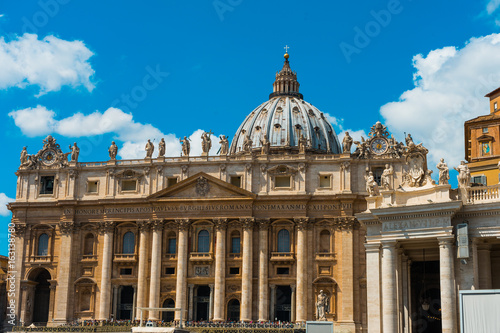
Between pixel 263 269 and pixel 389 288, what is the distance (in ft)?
142

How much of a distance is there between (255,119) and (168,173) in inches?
2058

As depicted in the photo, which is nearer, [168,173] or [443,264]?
[443,264]

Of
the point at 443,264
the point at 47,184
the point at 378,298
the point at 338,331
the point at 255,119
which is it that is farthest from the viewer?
the point at 255,119

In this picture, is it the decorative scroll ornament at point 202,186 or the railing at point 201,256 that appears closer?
the railing at point 201,256

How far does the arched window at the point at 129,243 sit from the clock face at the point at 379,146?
98.3 ft

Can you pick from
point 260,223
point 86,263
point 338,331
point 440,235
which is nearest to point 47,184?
point 86,263

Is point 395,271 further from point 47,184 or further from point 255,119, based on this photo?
point 255,119

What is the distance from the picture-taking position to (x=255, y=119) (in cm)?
13625

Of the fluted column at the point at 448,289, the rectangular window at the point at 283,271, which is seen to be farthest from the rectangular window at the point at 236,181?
the fluted column at the point at 448,289

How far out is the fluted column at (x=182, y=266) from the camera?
3191 inches

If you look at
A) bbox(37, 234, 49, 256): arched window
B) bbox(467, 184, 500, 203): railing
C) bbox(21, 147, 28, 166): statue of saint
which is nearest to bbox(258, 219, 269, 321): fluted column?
bbox(37, 234, 49, 256): arched window

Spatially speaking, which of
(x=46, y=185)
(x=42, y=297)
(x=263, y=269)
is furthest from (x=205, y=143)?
(x=42, y=297)

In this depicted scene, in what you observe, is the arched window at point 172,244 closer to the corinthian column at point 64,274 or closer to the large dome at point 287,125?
the corinthian column at point 64,274

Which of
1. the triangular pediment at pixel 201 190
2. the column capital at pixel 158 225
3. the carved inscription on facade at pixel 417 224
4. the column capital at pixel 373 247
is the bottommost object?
the column capital at pixel 373 247
